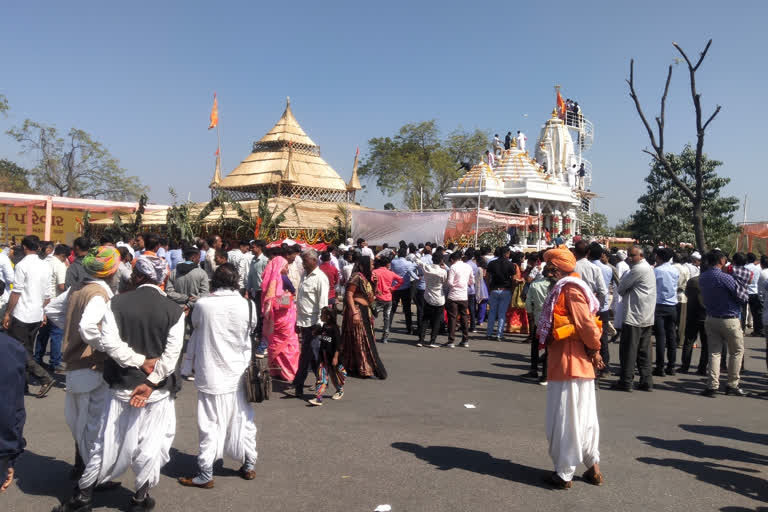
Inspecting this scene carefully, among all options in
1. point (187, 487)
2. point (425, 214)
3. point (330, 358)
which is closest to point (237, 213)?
point (425, 214)

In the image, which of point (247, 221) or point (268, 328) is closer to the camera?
point (268, 328)

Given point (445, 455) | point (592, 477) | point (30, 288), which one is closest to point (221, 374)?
point (445, 455)

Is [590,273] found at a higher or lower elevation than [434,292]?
higher

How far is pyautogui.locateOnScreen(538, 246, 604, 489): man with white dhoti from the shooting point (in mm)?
4234

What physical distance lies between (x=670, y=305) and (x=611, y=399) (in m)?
2.17

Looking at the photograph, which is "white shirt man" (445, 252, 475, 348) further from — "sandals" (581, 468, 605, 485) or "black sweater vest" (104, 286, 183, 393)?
"black sweater vest" (104, 286, 183, 393)

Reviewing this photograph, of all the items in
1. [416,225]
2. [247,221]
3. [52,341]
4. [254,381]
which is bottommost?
[52,341]

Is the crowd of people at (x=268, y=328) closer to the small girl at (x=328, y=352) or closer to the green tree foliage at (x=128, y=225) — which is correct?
the small girl at (x=328, y=352)

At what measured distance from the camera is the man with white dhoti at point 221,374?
409 centimetres

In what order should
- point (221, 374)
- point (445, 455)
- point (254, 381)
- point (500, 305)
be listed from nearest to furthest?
point (221, 374), point (254, 381), point (445, 455), point (500, 305)

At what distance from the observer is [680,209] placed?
3869 cm

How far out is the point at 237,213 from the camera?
67.8 feet

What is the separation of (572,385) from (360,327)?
12.6 ft

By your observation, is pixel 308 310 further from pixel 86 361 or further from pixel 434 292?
pixel 434 292
